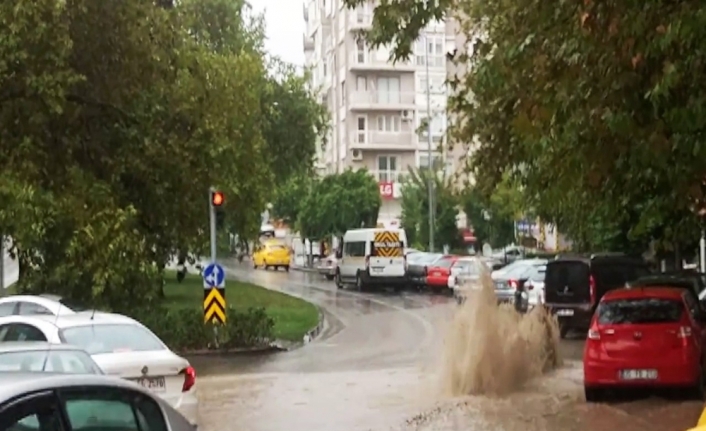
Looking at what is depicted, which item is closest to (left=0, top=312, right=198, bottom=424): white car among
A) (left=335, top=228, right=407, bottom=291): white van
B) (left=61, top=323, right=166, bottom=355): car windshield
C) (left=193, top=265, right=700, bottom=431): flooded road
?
(left=61, top=323, right=166, bottom=355): car windshield

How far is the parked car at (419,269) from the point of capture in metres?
53.6

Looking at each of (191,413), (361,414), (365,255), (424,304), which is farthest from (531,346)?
(365,255)

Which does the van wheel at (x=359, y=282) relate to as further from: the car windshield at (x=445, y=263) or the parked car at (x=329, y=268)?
the parked car at (x=329, y=268)

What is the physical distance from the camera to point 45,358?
11.3 m

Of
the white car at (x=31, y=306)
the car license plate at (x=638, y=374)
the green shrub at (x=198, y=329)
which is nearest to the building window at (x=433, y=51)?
the green shrub at (x=198, y=329)

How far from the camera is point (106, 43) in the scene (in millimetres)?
23547

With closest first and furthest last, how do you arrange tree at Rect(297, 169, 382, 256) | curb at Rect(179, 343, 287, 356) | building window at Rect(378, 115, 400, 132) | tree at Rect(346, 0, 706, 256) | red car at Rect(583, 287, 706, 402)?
1. tree at Rect(346, 0, 706, 256)
2. red car at Rect(583, 287, 706, 402)
3. curb at Rect(179, 343, 287, 356)
4. tree at Rect(297, 169, 382, 256)
5. building window at Rect(378, 115, 400, 132)

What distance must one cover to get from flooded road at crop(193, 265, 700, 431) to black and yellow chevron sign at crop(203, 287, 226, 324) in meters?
1.16

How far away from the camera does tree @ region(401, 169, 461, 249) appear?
2933 inches

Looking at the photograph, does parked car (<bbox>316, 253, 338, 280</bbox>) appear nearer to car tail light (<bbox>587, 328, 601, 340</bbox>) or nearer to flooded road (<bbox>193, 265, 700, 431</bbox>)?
flooded road (<bbox>193, 265, 700, 431</bbox>)

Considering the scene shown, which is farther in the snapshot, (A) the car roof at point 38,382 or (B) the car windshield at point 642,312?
(B) the car windshield at point 642,312

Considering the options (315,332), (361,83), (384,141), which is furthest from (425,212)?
(315,332)

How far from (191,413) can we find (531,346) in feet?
28.1

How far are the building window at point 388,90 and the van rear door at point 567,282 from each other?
5741 centimetres
